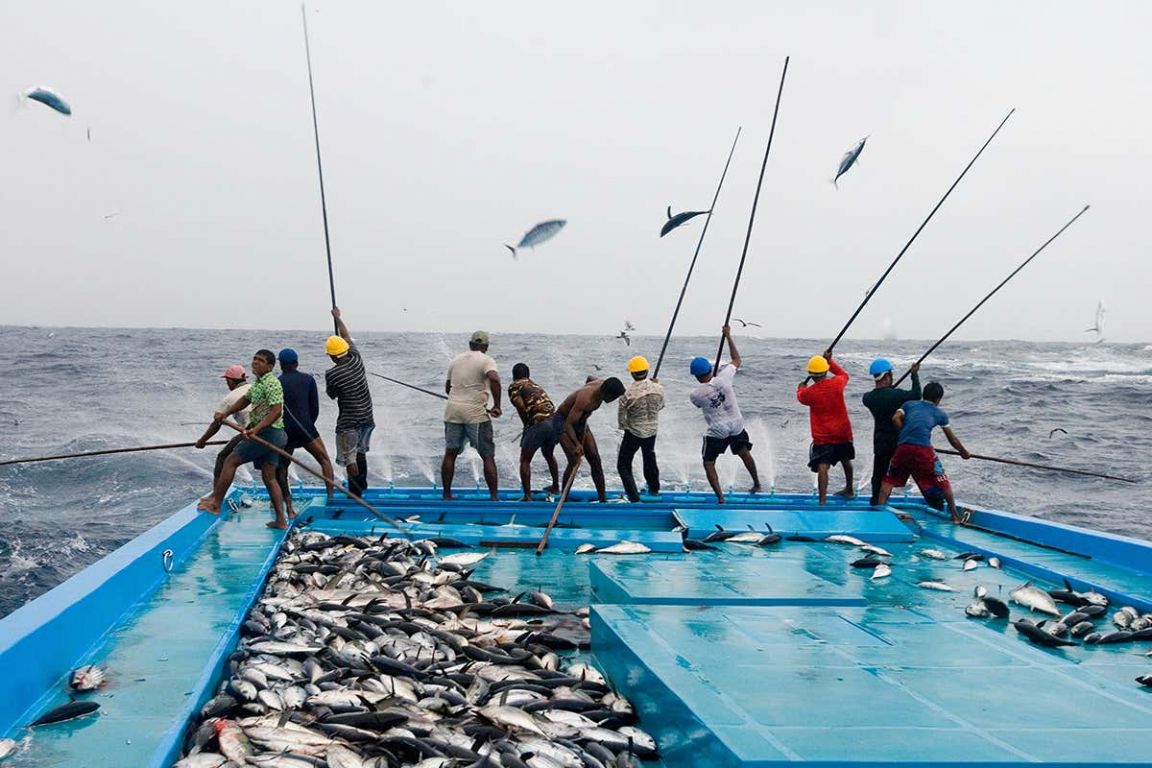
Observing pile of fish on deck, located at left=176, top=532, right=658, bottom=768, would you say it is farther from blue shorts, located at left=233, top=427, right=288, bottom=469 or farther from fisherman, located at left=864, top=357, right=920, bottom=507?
fisherman, located at left=864, top=357, right=920, bottom=507

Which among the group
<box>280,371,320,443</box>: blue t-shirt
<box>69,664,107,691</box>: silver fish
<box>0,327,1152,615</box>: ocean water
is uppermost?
<box>280,371,320,443</box>: blue t-shirt

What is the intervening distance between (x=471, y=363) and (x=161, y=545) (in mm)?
4154

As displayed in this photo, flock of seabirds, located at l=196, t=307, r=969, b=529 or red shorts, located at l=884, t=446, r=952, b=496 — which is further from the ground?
flock of seabirds, located at l=196, t=307, r=969, b=529

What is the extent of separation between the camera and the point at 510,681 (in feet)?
18.0

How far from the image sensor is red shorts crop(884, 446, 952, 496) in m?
11.0

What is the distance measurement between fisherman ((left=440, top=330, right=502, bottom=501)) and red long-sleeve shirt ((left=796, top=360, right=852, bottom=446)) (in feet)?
11.8

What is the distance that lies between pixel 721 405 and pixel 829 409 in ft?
4.11

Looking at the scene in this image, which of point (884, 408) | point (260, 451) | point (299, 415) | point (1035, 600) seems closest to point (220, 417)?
point (260, 451)

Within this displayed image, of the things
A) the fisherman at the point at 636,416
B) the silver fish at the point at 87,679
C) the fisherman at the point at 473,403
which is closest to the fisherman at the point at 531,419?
the fisherman at the point at 473,403

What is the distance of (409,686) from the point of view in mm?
5477

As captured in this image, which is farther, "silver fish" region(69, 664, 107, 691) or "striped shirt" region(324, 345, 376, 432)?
"striped shirt" region(324, 345, 376, 432)

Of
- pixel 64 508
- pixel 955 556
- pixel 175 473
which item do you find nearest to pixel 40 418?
pixel 175 473

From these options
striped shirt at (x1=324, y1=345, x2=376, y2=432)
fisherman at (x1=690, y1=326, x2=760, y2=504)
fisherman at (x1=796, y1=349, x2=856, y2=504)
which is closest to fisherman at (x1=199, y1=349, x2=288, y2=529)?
striped shirt at (x1=324, y1=345, x2=376, y2=432)

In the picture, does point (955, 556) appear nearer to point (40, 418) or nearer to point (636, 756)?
point (636, 756)
